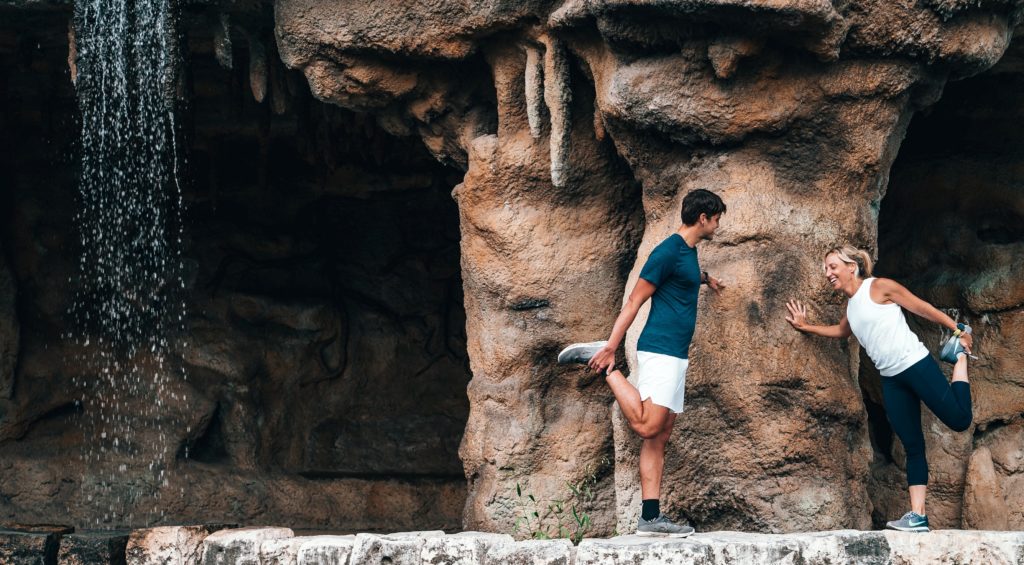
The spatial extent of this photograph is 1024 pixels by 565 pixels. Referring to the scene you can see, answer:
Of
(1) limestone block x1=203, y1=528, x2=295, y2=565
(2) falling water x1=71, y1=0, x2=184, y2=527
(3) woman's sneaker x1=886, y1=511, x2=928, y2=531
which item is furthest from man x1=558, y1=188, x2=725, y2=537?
(2) falling water x1=71, y1=0, x2=184, y2=527

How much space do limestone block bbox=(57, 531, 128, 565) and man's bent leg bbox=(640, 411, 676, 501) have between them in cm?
293

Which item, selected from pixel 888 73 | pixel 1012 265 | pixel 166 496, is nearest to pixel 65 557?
pixel 166 496

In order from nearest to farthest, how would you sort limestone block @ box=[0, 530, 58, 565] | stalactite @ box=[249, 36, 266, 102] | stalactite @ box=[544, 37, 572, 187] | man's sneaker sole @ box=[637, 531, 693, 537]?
man's sneaker sole @ box=[637, 531, 693, 537]
stalactite @ box=[544, 37, 572, 187]
limestone block @ box=[0, 530, 58, 565]
stalactite @ box=[249, 36, 266, 102]

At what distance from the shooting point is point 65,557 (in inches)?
354

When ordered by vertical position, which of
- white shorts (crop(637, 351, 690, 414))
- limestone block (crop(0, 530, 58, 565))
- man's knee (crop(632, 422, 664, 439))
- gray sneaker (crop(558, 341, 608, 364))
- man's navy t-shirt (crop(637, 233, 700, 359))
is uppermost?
man's navy t-shirt (crop(637, 233, 700, 359))

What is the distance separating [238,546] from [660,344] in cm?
233

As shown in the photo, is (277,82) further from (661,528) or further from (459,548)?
(661,528)

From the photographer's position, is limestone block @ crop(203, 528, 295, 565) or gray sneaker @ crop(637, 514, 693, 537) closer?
gray sneaker @ crop(637, 514, 693, 537)

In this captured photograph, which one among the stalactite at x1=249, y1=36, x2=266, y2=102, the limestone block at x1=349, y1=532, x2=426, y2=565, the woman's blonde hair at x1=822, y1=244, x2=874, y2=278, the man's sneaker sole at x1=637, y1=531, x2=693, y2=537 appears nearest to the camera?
the man's sneaker sole at x1=637, y1=531, x2=693, y2=537

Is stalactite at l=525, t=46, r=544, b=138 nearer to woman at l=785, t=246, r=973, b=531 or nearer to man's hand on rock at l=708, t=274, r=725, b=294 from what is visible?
man's hand on rock at l=708, t=274, r=725, b=294

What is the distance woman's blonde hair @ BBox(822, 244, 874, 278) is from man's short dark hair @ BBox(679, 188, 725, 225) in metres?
0.65

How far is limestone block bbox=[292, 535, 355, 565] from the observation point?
786 centimetres

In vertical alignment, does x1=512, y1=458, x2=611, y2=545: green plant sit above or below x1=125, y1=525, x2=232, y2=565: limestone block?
above

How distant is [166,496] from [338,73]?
12.9 feet
